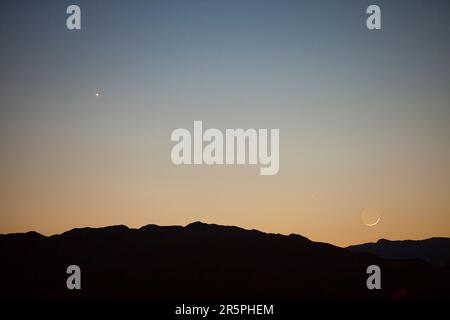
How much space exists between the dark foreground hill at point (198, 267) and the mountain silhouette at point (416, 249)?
4824 centimetres

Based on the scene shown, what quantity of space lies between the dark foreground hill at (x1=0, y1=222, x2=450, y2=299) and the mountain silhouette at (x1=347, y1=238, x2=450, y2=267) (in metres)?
48.2

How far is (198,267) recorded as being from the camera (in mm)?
55656

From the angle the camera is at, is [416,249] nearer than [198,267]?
No

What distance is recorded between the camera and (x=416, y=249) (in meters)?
125

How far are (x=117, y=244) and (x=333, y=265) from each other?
24281 mm

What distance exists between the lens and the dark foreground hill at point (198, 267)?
4975cm

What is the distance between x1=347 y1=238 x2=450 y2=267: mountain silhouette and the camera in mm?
112250

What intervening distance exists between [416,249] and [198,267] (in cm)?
8406

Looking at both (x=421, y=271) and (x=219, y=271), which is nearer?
(x=219, y=271)

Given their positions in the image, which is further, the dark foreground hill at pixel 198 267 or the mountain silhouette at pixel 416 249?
the mountain silhouette at pixel 416 249
